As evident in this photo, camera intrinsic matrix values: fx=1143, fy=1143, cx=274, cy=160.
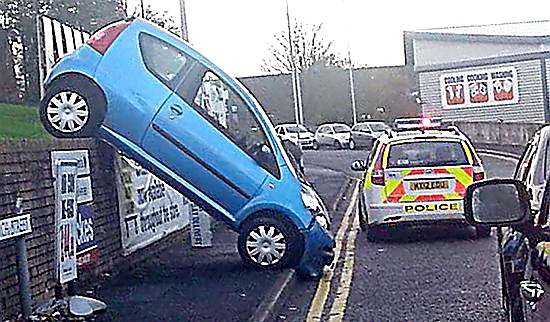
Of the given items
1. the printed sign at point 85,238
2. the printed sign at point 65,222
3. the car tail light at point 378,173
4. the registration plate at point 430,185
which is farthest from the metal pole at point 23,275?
the registration plate at point 430,185

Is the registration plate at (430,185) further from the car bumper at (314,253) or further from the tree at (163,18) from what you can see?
the tree at (163,18)

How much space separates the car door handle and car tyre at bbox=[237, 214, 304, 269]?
1.43 meters

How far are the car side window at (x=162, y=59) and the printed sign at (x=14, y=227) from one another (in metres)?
4.17

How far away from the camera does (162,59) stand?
40.5 ft

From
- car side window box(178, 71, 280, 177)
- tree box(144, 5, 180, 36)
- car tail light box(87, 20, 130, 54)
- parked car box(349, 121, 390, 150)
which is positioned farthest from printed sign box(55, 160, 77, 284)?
parked car box(349, 121, 390, 150)

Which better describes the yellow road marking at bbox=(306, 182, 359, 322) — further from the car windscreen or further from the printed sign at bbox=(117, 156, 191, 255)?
the car windscreen

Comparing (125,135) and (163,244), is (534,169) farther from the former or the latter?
(163,244)

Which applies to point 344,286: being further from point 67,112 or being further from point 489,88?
point 489,88

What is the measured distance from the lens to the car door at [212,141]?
12.4 metres

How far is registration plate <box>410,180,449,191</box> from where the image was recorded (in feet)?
49.1

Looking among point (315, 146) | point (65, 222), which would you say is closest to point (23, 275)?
point (65, 222)

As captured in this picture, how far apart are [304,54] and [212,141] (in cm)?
6433

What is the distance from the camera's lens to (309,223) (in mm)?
12539

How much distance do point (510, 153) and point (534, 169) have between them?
31.7 m
